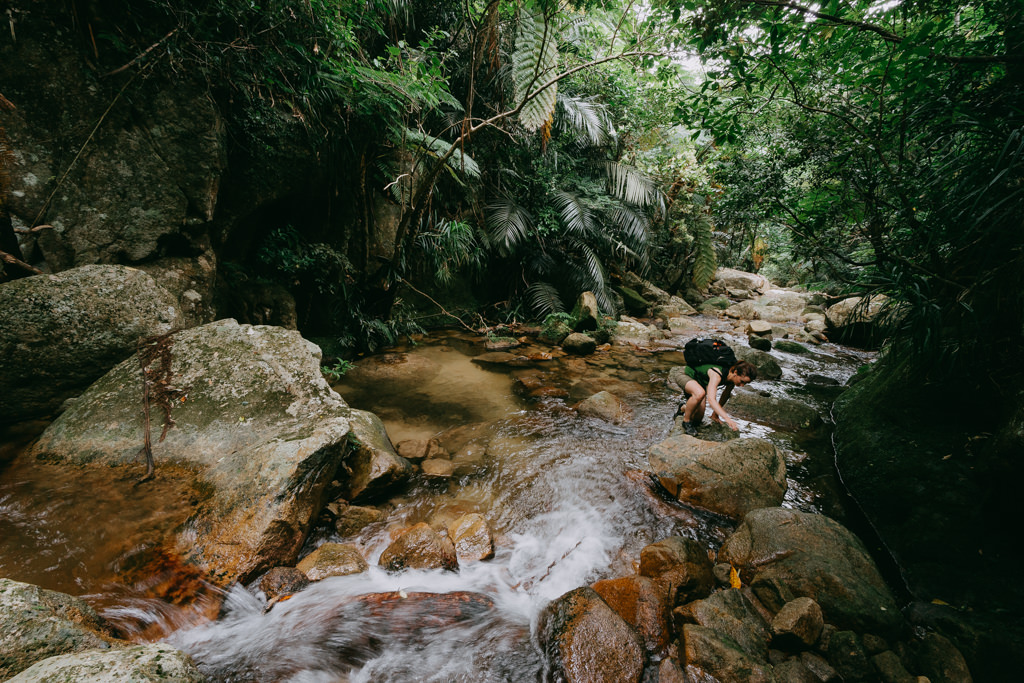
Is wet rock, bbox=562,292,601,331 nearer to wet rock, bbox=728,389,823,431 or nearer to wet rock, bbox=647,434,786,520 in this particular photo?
wet rock, bbox=728,389,823,431

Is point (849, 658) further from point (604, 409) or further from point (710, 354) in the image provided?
point (604, 409)

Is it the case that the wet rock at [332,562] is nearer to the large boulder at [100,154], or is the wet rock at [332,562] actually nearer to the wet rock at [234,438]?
the wet rock at [234,438]

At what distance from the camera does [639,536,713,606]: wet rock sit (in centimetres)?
207

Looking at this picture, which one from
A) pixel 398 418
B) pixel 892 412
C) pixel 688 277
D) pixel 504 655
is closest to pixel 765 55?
pixel 892 412

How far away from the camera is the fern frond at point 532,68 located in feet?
18.0

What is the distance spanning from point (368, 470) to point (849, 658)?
2863 millimetres

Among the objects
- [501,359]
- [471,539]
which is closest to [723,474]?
[471,539]

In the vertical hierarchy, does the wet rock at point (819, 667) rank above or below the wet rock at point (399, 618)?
above

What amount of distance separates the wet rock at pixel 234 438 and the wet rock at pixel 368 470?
25mm

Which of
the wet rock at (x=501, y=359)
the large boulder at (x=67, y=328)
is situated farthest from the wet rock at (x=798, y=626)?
the large boulder at (x=67, y=328)

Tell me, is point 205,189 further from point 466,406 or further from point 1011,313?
point 1011,313

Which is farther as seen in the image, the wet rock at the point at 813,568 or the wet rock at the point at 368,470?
the wet rock at the point at 368,470

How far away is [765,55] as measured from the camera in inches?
103

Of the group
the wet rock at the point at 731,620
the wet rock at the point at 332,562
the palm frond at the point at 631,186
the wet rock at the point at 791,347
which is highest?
the palm frond at the point at 631,186
